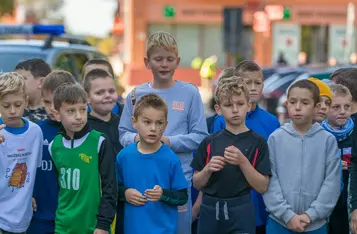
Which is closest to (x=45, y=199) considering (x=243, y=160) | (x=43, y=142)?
(x=43, y=142)

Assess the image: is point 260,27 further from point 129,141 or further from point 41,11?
point 41,11

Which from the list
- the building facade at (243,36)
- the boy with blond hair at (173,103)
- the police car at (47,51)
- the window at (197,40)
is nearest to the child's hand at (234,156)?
the boy with blond hair at (173,103)

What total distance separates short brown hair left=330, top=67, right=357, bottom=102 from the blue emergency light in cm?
516

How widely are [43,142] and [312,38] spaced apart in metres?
44.8

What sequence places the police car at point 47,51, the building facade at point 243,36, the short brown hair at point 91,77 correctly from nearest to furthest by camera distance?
the short brown hair at point 91,77, the police car at point 47,51, the building facade at point 243,36

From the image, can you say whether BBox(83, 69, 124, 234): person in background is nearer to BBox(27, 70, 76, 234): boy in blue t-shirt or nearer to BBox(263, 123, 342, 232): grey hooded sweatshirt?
BBox(27, 70, 76, 234): boy in blue t-shirt

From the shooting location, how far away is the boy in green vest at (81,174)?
5.08m

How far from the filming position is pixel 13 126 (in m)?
5.34

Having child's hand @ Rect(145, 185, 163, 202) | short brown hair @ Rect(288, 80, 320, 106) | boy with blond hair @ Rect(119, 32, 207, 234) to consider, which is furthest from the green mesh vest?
short brown hair @ Rect(288, 80, 320, 106)

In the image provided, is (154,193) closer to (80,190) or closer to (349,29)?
(80,190)

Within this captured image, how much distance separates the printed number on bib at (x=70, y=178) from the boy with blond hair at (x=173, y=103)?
59 cm

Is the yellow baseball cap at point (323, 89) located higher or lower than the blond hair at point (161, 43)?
lower

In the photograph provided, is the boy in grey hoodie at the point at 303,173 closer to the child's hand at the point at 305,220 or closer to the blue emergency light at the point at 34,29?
the child's hand at the point at 305,220

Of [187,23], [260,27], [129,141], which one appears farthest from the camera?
[187,23]
